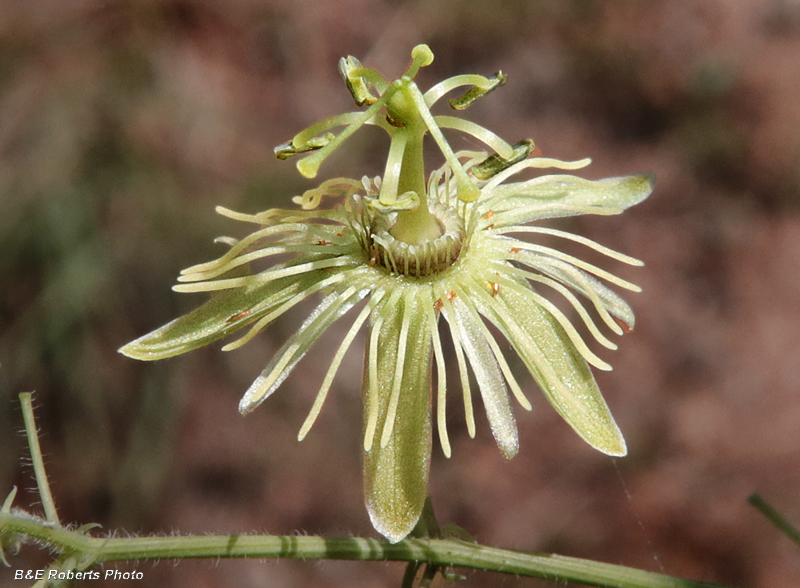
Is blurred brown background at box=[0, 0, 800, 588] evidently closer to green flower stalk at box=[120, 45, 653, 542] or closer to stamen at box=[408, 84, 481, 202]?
green flower stalk at box=[120, 45, 653, 542]

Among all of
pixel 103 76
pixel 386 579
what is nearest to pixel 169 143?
pixel 103 76

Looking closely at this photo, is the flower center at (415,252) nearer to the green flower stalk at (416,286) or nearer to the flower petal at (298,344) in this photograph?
the green flower stalk at (416,286)

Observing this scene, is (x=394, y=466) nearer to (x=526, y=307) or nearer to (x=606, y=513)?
(x=526, y=307)

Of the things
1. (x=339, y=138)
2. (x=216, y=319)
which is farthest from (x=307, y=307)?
(x=339, y=138)

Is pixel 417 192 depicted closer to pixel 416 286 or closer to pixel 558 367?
pixel 416 286

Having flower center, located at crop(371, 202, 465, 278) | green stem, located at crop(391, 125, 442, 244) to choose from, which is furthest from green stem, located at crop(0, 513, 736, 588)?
green stem, located at crop(391, 125, 442, 244)

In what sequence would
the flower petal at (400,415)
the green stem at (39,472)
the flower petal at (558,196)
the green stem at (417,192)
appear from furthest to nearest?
the flower petal at (558,196), the green stem at (417,192), the green stem at (39,472), the flower petal at (400,415)

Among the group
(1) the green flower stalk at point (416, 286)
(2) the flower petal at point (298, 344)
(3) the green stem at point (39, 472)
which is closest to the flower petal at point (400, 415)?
(1) the green flower stalk at point (416, 286)
